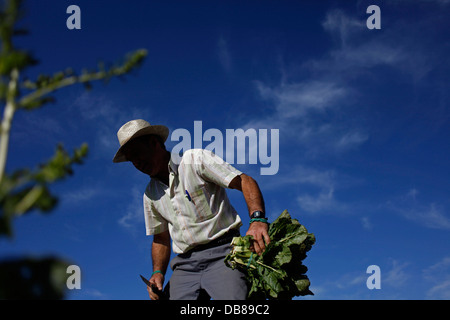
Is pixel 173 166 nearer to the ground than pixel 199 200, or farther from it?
farther from it

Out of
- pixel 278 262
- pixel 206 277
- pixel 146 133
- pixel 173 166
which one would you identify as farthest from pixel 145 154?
pixel 278 262

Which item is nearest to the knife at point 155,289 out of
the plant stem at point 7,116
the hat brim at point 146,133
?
the hat brim at point 146,133

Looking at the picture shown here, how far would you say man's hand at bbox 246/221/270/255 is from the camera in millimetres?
5230

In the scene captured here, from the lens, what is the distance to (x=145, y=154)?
6.49 meters

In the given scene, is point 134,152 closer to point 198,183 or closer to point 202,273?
point 198,183

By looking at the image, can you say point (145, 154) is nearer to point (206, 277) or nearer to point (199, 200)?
point (199, 200)

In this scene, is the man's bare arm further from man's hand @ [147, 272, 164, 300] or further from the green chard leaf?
man's hand @ [147, 272, 164, 300]

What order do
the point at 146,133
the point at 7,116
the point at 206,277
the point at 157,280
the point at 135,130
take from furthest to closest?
1. the point at 157,280
2. the point at 146,133
3. the point at 135,130
4. the point at 206,277
5. the point at 7,116

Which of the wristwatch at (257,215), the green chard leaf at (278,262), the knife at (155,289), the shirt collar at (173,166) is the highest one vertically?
the shirt collar at (173,166)

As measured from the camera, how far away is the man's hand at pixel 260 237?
5.23 meters

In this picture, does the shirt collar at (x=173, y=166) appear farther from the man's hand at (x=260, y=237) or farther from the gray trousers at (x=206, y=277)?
the man's hand at (x=260, y=237)

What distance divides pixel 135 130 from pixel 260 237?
2.73m

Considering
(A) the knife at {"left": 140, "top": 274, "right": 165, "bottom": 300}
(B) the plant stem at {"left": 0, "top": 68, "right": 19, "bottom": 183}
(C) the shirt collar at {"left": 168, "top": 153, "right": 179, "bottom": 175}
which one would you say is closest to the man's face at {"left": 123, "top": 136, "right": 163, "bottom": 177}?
(C) the shirt collar at {"left": 168, "top": 153, "right": 179, "bottom": 175}
